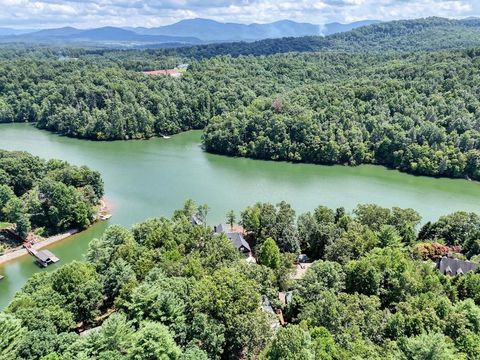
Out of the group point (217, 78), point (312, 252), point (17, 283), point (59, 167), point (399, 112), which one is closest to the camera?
point (17, 283)

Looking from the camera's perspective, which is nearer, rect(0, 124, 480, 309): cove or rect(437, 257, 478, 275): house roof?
rect(437, 257, 478, 275): house roof

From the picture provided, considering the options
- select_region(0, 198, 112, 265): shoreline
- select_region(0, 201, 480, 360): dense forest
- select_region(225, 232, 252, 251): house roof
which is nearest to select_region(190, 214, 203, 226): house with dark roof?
select_region(225, 232, 252, 251): house roof

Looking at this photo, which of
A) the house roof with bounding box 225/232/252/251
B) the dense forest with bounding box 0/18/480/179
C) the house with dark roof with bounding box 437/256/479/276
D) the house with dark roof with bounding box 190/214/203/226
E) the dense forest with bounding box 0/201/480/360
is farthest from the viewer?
the dense forest with bounding box 0/18/480/179

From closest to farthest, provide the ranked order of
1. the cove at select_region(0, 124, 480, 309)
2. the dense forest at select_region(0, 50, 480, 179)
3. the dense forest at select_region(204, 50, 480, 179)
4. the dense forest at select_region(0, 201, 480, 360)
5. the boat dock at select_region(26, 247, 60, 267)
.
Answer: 1. the dense forest at select_region(0, 201, 480, 360)
2. the boat dock at select_region(26, 247, 60, 267)
3. the cove at select_region(0, 124, 480, 309)
4. the dense forest at select_region(204, 50, 480, 179)
5. the dense forest at select_region(0, 50, 480, 179)

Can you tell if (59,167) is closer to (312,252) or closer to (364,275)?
(312,252)

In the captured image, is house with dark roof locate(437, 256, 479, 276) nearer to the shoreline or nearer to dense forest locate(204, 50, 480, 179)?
dense forest locate(204, 50, 480, 179)

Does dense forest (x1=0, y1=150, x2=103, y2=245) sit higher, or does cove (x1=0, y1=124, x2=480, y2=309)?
dense forest (x1=0, y1=150, x2=103, y2=245)

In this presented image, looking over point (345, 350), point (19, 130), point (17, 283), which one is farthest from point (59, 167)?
point (19, 130)

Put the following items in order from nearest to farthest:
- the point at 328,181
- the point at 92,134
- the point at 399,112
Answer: the point at 328,181, the point at 399,112, the point at 92,134
